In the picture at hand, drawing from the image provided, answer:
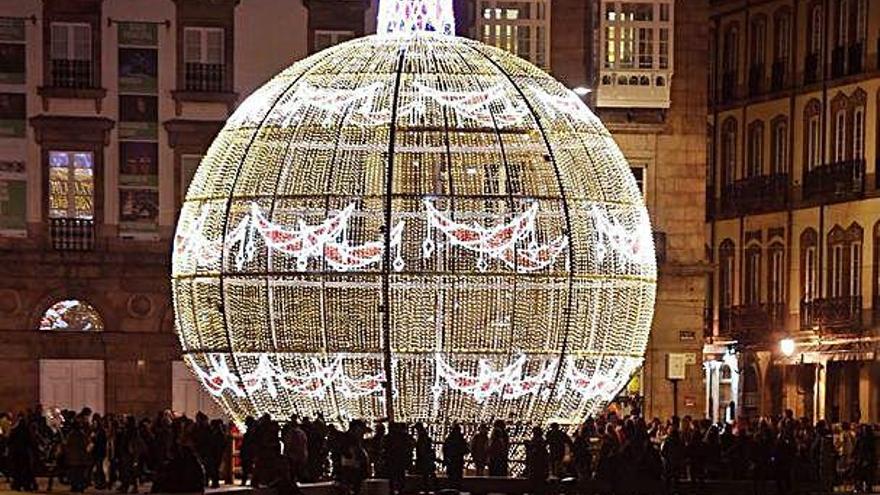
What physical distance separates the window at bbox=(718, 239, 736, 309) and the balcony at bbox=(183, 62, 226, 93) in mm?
17492

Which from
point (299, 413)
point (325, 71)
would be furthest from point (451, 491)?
point (325, 71)

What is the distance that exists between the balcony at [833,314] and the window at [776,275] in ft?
4.90

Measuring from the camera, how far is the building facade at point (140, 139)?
62.3 m

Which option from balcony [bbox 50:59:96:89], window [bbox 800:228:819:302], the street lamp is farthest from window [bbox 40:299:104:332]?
window [bbox 800:228:819:302]

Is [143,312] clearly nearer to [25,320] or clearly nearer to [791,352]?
[25,320]

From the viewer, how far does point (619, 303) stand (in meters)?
45.4

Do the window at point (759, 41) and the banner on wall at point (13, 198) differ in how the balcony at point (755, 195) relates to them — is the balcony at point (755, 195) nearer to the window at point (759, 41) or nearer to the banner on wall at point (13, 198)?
the window at point (759, 41)

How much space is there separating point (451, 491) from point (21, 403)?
20086 mm

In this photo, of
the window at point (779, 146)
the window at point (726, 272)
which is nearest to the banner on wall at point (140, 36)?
the window at point (779, 146)

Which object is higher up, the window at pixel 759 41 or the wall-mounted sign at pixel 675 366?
the window at pixel 759 41

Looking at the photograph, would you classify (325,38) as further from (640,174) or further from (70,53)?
(640,174)

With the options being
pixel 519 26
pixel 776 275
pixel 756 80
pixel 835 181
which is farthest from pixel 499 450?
pixel 756 80

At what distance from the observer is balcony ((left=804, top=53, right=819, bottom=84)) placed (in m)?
73.5

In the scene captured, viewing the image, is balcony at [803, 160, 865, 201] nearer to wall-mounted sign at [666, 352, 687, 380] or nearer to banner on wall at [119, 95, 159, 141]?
wall-mounted sign at [666, 352, 687, 380]
